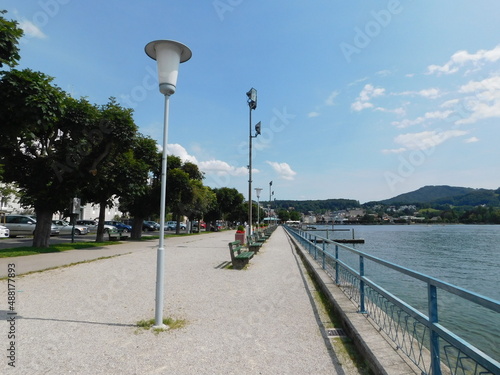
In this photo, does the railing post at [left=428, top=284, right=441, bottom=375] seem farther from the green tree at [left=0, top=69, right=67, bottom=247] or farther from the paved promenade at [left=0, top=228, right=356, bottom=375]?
the green tree at [left=0, top=69, right=67, bottom=247]

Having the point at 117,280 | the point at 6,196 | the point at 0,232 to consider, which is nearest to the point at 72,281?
the point at 117,280

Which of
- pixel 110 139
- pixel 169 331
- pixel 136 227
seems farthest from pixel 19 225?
pixel 169 331

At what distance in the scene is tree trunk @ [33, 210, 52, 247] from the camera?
14.9m

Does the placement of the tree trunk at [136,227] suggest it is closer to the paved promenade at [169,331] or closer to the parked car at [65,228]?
the parked car at [65,228]

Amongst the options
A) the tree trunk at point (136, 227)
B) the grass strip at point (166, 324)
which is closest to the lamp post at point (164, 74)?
the grass strip at point (166, 324)

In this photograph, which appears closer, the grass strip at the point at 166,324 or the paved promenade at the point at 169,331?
the paved promenade at the point at 169,331

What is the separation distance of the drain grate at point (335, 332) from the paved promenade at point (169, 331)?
11cm

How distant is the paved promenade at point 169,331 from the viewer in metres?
3.48

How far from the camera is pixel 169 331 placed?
4.50m

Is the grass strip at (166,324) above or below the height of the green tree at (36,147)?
below

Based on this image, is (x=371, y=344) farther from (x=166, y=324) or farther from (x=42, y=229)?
(x=42, y=229)

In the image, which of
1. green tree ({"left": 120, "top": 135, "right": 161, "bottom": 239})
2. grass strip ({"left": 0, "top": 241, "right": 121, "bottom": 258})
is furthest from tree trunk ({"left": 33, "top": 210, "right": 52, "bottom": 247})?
green tree ({"left": 120, "top": 135, "right": 161, "bottom": 239})

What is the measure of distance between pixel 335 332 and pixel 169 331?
2.30 m

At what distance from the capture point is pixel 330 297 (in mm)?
6230
